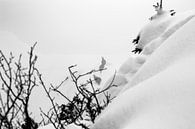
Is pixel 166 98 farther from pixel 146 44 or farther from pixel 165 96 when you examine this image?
→ pixel 146 44

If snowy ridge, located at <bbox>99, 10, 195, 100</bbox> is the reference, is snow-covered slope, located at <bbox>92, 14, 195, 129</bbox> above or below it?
below

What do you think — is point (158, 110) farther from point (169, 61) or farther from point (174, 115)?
point (169, 61)

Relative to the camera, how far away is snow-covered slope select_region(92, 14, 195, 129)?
1.32 metres

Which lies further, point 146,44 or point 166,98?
point 146,44

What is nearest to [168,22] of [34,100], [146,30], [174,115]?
[146,30]

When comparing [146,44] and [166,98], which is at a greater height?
[146,44]

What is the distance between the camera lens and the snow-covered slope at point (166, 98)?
1.32 meters

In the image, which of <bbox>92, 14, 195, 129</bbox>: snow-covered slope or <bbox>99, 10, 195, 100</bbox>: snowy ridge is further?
<bbox>99, 10, 195, 100</bbox>: snowy ridge

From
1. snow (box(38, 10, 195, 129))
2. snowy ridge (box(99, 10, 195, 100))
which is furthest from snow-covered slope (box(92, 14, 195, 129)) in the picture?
snowy ridge (box(99, 10, 195, 100))

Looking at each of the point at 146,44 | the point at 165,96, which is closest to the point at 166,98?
the point at 165,96

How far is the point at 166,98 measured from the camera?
59.1 inches

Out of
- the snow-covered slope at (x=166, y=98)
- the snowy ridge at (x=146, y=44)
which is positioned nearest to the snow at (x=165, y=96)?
the snow-covered slope at (x=166, y=98)

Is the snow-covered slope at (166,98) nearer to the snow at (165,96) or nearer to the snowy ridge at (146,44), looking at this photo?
the snow at (165,96)

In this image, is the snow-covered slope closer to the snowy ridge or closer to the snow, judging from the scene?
the snow
